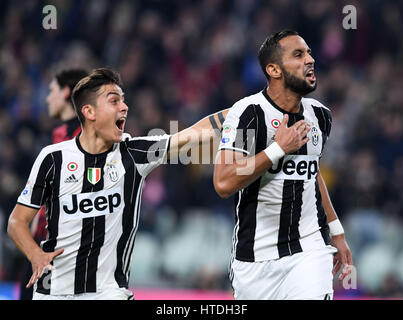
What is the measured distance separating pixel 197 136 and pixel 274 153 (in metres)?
0.77

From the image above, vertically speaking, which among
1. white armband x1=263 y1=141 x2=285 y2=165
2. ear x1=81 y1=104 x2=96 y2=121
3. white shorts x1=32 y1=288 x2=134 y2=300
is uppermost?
ear x1=81 y1=104 x2=96 y2=121

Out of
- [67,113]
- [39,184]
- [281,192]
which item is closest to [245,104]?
[281,192]

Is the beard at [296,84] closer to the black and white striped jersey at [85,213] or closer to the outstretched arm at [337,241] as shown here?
the outstretched arm at [337,241]

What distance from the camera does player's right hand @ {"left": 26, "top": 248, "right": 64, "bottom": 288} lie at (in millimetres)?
Answer: 4629

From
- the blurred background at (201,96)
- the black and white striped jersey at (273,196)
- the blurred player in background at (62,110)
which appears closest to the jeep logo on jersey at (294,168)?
the black and white striped jersey at (273,196)

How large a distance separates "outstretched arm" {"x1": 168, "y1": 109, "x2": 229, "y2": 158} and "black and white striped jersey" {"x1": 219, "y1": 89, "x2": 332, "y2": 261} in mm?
346

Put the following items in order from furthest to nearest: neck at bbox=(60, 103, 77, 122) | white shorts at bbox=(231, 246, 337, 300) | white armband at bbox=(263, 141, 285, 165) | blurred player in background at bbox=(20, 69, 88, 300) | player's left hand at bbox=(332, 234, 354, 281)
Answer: neck at bbox=(60, 103, 77, 122) → blurred player in background at bbox=(20, 69, 88, 300) → player's left hand at bbox=(332, 234, 354, 281) → white shorts at bbox=(231, 246, 337, 300) → white armband at bbox=(263, 141, 285, 165)

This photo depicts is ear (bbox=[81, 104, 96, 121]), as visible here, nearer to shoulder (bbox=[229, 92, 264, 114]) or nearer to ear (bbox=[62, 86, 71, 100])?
shoulder (bbox=[229, 92, 264, 114])

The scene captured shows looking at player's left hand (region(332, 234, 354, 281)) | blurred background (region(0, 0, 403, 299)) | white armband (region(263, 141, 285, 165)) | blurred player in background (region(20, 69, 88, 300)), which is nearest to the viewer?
white armband (region(263, 141, 285, 165))

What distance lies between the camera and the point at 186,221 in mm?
9430

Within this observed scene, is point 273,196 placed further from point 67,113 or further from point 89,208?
point 67,113

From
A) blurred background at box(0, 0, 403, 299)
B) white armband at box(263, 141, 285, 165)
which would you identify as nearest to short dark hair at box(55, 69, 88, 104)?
white armband at box(263, 141, 285, 165)

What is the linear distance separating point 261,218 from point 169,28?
26.3ft

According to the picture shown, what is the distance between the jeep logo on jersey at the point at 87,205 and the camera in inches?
192
